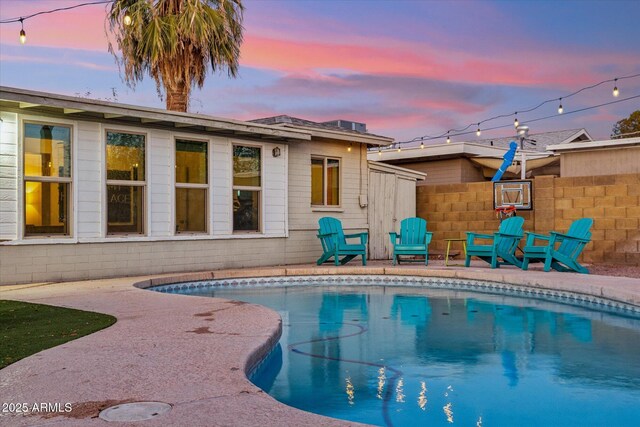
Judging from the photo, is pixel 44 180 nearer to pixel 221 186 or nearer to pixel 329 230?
pixel 221 186

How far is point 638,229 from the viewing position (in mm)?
10383

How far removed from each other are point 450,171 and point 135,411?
14.9 metres

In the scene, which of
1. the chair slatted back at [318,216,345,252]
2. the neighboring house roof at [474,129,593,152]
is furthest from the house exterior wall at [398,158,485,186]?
the chair slatted back at [318,216,345,252]

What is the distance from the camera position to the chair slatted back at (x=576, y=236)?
29.7ft

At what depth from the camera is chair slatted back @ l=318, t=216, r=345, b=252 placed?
10.8 m

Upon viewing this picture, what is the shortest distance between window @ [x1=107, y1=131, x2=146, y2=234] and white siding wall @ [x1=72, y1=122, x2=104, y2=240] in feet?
0.61

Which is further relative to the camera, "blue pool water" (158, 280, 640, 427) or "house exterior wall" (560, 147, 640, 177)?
"house exterior wall" (560, 147, 640, 177)

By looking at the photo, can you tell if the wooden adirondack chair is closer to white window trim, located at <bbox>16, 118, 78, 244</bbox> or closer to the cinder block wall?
the cinder block wall

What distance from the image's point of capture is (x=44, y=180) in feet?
26.2

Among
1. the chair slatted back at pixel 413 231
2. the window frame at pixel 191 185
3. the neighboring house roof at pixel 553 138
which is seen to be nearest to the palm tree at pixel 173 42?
the window frame at pixel 191 185

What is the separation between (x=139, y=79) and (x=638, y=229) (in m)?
10.3

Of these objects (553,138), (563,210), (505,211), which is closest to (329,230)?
(505,211)

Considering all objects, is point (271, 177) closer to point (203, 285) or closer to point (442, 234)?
point (203, 285)

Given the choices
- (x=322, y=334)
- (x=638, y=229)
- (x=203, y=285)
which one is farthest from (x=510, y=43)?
(x=322, y=334)
